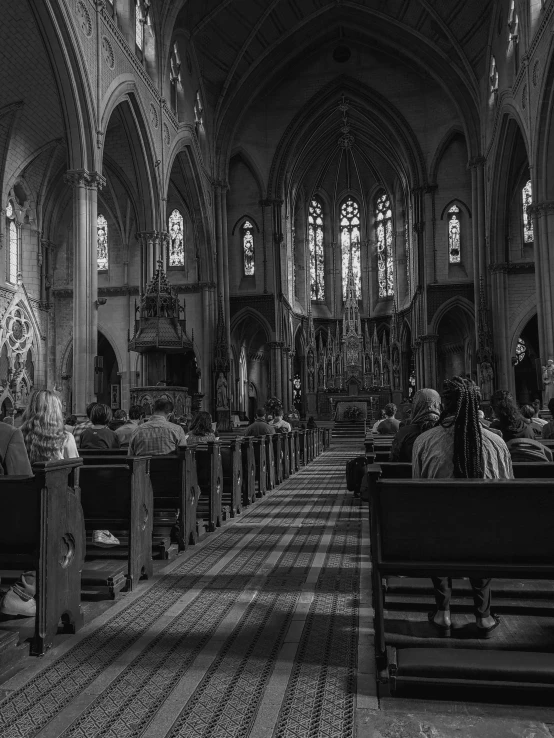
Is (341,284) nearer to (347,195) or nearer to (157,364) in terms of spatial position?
(347,195)

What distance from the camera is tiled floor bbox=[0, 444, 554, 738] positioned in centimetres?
274

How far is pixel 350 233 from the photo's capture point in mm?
41188

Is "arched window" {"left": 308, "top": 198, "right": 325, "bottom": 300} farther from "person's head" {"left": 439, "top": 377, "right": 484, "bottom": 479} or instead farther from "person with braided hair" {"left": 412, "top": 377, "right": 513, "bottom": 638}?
"person's head" {"left": 439, "top": 377, "right": 484, "bottom": 479}

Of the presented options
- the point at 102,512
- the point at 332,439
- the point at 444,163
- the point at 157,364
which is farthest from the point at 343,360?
the point at 102,512

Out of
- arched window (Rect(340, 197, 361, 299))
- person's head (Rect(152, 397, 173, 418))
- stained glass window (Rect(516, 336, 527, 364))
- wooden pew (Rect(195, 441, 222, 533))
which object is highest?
arched window (Rect(340, 197, 361, 299))

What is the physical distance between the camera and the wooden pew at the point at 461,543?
2922 millimetres

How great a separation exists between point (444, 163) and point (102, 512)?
3099 cm

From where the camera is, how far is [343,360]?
115 ft

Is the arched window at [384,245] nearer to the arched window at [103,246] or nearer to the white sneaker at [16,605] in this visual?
the arched window at [103,246]

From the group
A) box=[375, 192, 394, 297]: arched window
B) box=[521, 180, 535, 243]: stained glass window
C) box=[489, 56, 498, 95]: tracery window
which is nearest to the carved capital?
box=[489, 56, 498, 95]: tracery window

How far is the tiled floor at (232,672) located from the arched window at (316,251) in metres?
35.9

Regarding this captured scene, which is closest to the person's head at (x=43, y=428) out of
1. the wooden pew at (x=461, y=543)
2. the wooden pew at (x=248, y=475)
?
the wooden pew at (x=461, y=543)

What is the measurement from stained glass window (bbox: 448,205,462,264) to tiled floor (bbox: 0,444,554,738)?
94.6ft

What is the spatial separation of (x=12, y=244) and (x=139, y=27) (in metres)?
9.70
